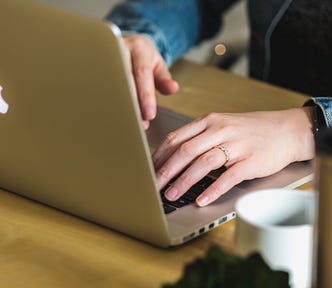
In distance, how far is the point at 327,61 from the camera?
1.73 meters

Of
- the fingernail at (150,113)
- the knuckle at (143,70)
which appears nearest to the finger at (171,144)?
the fingernail at (150,113)

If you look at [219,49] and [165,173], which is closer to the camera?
[165,173]

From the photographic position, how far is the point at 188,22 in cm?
184

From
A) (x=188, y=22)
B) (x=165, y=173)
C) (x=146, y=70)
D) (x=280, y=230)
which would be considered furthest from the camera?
(x=188, y=22)

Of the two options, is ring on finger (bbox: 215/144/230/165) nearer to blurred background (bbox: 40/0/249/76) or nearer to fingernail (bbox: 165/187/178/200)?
fingernail (bbox: 165/187/178/200)

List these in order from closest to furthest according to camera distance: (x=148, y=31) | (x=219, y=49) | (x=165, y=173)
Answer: (x=165, y=173)
(x=148, y=31)
(x=219, y=49)

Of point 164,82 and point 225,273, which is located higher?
point 225,273

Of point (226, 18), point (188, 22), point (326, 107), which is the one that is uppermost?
point (326, 107)

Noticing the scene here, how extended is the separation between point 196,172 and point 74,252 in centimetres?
20

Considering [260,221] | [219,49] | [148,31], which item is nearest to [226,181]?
[260,221]

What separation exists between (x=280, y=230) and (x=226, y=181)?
254 millimetres

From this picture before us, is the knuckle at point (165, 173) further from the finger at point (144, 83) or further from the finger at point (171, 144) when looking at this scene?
the finger at point (144, 83)

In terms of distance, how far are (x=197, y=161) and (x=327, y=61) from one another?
2.21 feet

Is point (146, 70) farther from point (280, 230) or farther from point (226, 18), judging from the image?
point (226, 18)
